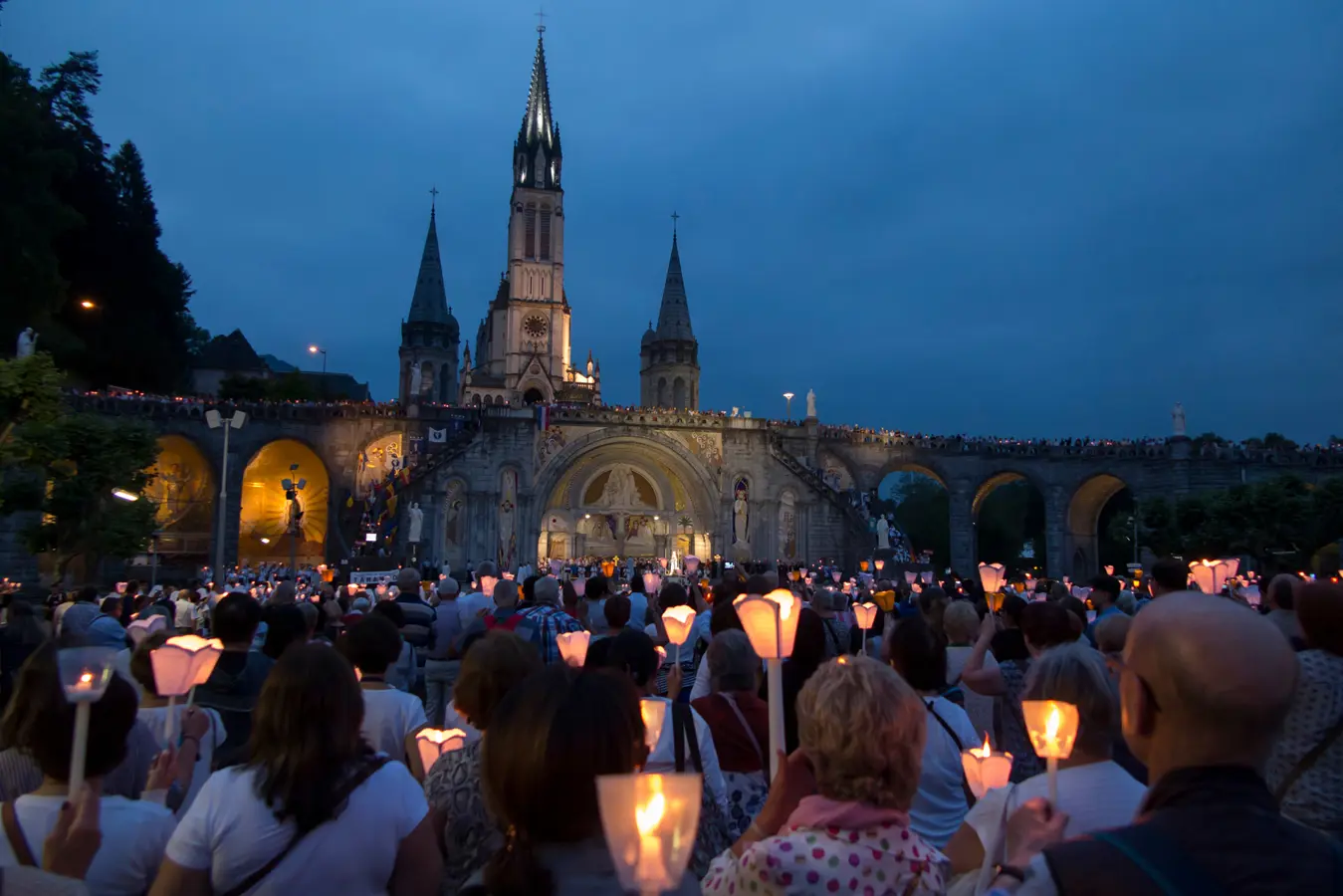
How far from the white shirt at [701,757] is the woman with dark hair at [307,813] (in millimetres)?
1100

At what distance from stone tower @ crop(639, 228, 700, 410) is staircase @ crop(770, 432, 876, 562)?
2696cm

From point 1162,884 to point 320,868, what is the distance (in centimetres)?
234

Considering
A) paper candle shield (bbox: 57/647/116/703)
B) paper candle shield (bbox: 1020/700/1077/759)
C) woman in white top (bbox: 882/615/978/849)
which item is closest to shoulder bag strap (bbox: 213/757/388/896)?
paper candle shield (bbox: 57/647/116/703)

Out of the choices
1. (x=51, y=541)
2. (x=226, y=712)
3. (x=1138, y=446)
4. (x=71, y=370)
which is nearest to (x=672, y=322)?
(x=1138, y=446)

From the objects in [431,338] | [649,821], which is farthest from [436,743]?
[431,338]

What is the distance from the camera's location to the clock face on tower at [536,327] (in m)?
67.7

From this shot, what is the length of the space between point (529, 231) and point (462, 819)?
68324mm

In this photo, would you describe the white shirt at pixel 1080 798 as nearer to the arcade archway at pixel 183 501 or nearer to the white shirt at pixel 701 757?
the white shirt at pixel 701 757

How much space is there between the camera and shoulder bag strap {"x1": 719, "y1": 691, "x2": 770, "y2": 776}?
14.1 feet

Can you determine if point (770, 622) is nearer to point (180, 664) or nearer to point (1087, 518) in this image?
point (180, 664)

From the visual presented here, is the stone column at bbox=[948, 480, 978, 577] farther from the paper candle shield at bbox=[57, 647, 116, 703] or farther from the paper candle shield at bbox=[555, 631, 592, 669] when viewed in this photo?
the paper candle shield at bbox=[57, 647, 116, 703]

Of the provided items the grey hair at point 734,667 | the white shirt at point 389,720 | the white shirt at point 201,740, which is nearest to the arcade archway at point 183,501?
the white shirt at point 201,740

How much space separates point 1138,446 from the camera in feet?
150

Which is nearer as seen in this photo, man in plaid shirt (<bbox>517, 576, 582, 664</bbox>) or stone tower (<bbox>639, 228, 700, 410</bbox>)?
man in plaid shirt (<bbox>517, 576, 582, 664</bbox>)
